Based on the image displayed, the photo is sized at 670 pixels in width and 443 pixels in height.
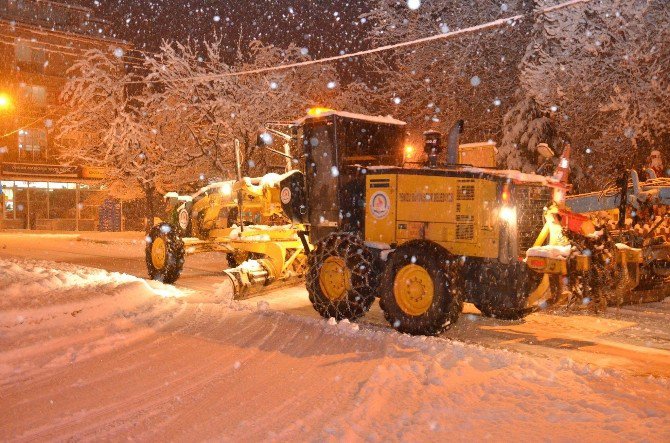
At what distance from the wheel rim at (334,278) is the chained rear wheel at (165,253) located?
4.70 metres

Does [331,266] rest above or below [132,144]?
below

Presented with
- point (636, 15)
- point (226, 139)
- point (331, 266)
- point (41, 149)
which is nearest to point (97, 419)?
point (331, 266)

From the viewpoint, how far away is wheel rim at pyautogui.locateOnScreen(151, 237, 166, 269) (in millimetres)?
13332

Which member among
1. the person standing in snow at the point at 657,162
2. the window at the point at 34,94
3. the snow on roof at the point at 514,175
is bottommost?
the snow on roof at the point at 514,175

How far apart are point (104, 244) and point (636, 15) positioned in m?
21.3

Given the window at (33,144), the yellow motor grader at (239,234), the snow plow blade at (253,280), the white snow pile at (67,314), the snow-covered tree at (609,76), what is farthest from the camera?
the window at (33,144)

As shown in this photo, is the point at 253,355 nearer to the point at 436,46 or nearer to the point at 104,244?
the point at 436,46

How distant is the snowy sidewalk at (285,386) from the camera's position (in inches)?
188

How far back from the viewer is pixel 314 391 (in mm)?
5672

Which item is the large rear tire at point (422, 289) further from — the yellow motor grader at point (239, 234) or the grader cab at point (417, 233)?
the yellow motor grader at point (239, 234)

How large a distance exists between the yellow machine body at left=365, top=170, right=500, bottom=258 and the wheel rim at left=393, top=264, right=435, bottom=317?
563mm

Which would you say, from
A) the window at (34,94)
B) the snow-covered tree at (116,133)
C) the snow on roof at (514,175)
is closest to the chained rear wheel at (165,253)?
the snow on roof at (514,175)

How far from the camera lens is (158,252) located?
13523 millimetres

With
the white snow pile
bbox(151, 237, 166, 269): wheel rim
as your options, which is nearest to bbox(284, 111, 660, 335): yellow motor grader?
the white snow pile
